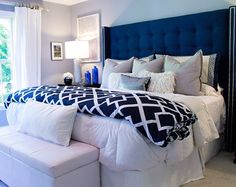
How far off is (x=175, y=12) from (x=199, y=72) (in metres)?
1.17

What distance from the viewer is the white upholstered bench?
5.65 feet

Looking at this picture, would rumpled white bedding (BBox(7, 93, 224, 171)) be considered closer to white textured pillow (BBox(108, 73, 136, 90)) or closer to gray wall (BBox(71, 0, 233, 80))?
A: white textured pillow (BBox(108, 73, 136, 90))

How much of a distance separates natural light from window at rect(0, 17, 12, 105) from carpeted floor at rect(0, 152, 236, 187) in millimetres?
2354

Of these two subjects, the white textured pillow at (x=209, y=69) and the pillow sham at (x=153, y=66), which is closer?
the white textured pillow at (x=209, y=69)

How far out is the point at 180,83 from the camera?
2822 millimetres

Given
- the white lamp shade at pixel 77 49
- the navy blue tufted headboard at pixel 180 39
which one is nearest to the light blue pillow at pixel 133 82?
the navy blue tufted headboard at pixel 180 39

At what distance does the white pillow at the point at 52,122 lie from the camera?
6.61ft

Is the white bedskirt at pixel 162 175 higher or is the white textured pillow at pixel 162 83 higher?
the white textured pillow at pixel 162 83

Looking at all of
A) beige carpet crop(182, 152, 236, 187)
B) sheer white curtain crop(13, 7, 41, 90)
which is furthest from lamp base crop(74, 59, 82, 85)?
beige carpet crop(182, 152, 236, 187)

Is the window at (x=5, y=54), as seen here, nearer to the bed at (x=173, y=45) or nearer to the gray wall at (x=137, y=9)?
the gray wall at (x=137, y=9)

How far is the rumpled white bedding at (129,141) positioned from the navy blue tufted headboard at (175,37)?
108cm

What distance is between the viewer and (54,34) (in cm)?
484

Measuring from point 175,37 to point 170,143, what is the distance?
2.01m

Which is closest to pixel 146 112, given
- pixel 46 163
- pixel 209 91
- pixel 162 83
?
pixel 46 163
